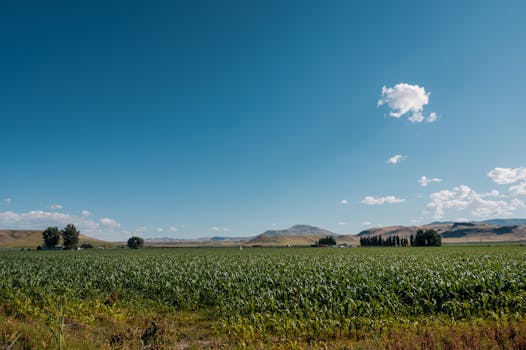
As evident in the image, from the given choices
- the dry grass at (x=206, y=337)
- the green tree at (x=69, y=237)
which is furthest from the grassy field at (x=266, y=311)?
the green tree at (x=69, y=237)

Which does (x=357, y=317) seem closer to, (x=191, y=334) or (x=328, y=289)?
(x=328, y=289)

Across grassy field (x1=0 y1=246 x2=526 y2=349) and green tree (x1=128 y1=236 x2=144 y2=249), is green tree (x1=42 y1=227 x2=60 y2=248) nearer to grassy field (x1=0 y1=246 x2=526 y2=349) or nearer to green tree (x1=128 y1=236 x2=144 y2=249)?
green tree (x1=128 y1=236 x2=144 y2=249)

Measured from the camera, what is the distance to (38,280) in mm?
17469

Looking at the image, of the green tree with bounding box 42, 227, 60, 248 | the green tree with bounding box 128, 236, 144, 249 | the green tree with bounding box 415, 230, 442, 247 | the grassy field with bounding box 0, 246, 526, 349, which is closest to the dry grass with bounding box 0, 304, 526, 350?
the grassy field with bounding box 0, 246, 526, 349

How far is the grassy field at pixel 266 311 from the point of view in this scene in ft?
26.1

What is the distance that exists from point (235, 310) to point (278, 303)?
1.85m

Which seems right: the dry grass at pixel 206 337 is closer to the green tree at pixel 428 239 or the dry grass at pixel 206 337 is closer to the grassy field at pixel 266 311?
the grassy field at pixel 266 311

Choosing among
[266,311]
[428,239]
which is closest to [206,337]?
[266,311]

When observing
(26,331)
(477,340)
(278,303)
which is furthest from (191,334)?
(477,340)

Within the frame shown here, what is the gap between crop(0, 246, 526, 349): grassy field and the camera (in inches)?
314

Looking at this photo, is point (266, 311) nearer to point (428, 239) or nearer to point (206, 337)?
point (206, 337)

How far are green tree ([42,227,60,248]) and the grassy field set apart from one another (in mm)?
138489

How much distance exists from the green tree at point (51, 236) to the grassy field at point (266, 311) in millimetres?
138489

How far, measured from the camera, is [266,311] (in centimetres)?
1165
